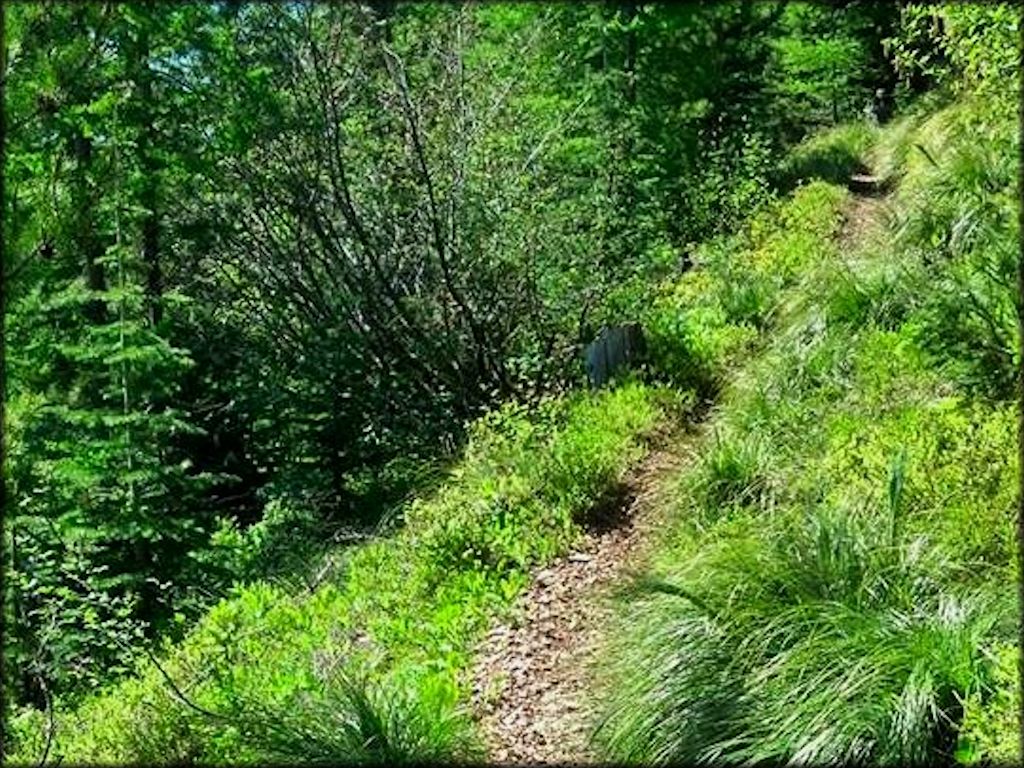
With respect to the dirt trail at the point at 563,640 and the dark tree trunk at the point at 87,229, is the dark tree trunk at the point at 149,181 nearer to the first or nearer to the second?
the dark tree trunk at the point at 87,229

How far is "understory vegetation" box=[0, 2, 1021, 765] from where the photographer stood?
15.2ft

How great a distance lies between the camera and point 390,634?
20.7 ft

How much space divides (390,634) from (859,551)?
8.86ft

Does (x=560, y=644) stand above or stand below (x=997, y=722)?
above

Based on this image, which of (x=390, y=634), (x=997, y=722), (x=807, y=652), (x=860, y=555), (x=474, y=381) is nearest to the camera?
(x=997, y=722)

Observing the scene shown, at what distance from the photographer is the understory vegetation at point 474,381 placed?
4.64 metres

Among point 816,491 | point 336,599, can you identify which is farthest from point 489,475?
point 816,491

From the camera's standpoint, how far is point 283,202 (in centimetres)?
1128

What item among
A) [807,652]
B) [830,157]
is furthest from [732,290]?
[830,157]

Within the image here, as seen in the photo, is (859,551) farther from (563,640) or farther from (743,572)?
(563,640)

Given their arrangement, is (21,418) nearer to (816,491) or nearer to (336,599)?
(336,599)

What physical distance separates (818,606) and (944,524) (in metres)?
0.82

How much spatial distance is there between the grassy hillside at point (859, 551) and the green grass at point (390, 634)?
2.76ft

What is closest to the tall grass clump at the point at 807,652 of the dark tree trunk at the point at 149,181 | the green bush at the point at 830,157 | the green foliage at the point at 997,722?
the green foliage at the point at 997,722
